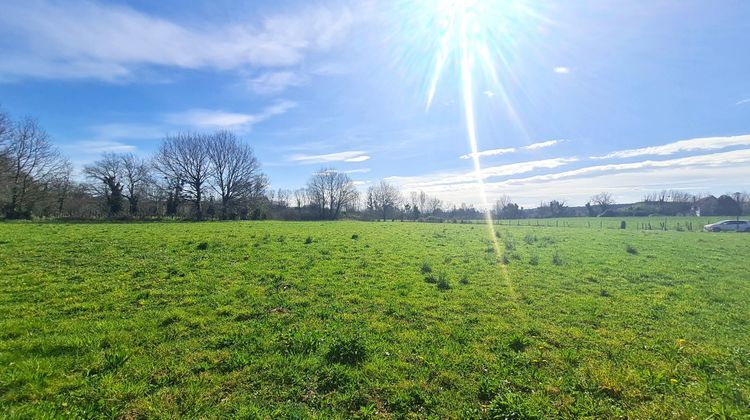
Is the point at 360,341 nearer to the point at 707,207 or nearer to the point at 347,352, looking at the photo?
the point at 347,352

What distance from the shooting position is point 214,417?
152 inches

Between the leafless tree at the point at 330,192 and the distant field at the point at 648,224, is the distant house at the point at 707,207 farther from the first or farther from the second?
the leafless tree at the point at 330,192

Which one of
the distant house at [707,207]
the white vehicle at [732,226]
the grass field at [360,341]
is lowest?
the grass field at [360,341]

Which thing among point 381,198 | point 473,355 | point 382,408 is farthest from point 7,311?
point 381,198

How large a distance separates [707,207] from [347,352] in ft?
361

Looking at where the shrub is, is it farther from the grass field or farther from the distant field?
the distant field

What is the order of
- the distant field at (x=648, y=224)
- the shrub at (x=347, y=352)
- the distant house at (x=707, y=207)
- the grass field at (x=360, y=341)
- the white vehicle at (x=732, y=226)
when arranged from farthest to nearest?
the distant house at (x=707, y=207) < the distant field at (x=648, y=224) < the white vehicle at (x=732, y=226) < the shrub at (x=347, y=352) < the grass field at (x=360, y=341)

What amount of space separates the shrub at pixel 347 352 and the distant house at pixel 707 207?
10545 centimetres

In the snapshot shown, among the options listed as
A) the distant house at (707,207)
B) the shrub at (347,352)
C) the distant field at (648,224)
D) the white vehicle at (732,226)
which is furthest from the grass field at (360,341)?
the distant house at (707,207)

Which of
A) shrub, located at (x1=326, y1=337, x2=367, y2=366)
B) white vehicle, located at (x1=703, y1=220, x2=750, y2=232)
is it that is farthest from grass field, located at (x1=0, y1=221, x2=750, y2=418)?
white vehicle, located at (x1=703, y1=220, x2=750, y2=232)

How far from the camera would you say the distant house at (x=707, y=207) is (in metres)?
76.7

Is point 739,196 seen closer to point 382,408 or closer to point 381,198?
point 381,198

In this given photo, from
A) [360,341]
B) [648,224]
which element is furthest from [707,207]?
[360,341]

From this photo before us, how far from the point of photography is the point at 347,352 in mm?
5406
